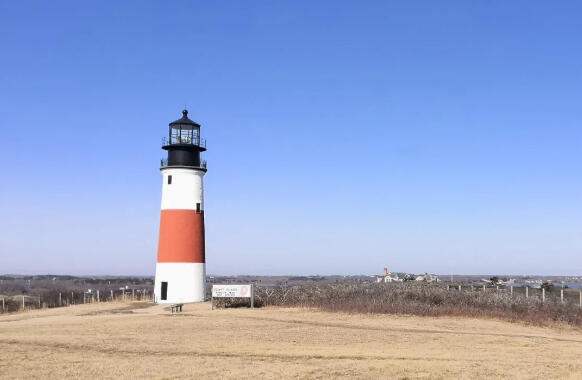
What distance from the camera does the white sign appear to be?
33531mm

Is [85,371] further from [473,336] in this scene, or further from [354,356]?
[473,336]

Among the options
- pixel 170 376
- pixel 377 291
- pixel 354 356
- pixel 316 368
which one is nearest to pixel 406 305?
pixel 377 291

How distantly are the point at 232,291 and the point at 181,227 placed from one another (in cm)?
611

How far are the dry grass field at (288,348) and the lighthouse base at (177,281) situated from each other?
899 cm

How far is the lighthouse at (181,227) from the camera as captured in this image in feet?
124

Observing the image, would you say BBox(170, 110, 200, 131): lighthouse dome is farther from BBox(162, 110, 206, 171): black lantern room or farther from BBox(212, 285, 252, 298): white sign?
BBox(212, 285, 252, 298): white sign

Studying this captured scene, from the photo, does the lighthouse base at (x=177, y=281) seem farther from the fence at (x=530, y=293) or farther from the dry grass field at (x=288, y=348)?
the fence at (x=530, y=293)

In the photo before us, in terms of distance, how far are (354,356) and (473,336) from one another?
664 cm

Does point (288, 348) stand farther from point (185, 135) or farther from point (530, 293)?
point (530, 293)

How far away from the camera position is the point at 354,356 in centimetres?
1814

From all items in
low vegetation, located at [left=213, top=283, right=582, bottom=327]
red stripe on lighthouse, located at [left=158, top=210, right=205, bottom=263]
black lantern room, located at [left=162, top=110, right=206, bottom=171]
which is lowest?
low vegetation, located at [left=213, top=283, right=582, bottom=327]

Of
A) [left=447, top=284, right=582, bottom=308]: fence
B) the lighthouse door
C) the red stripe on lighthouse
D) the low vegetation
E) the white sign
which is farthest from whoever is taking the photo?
the lighthouse door

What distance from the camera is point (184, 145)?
127 ft

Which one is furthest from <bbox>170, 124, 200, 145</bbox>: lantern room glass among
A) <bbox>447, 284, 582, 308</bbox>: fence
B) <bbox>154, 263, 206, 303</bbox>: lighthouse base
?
<bbox>447, 284, 582, 308</bbox>: fence
